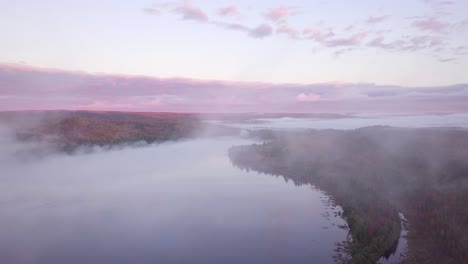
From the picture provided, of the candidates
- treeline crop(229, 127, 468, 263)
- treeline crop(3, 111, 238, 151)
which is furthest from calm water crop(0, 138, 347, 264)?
treeline crop(3, 111, 238, 151)

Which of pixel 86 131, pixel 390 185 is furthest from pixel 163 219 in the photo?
pixel 86 131

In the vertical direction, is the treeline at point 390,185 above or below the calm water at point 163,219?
above

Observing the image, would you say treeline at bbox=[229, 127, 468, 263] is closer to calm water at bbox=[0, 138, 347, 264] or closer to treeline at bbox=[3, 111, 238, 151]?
calm water at bbox=[0, 138, 347, 264]

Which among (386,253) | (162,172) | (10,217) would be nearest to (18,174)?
(162,172)

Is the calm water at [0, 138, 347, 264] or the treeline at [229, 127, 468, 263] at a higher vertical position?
the treeline at [229, 127, 468, 263]

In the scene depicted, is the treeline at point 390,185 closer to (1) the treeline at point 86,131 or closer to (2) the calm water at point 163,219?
(2) the calm water at point 163,219

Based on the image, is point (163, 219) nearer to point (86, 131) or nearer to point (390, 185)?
point (390, 185)

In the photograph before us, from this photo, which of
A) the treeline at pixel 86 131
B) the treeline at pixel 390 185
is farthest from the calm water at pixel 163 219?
the treeline at pixel 86 131

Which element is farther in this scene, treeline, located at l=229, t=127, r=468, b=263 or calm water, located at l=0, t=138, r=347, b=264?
calm water, located at l=0, t=138, r=347, b=264

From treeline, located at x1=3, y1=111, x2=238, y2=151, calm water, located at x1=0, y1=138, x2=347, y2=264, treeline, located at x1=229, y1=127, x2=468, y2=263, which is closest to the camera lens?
treeline, located at x1=229, y1=127, x2=468, y2=263
